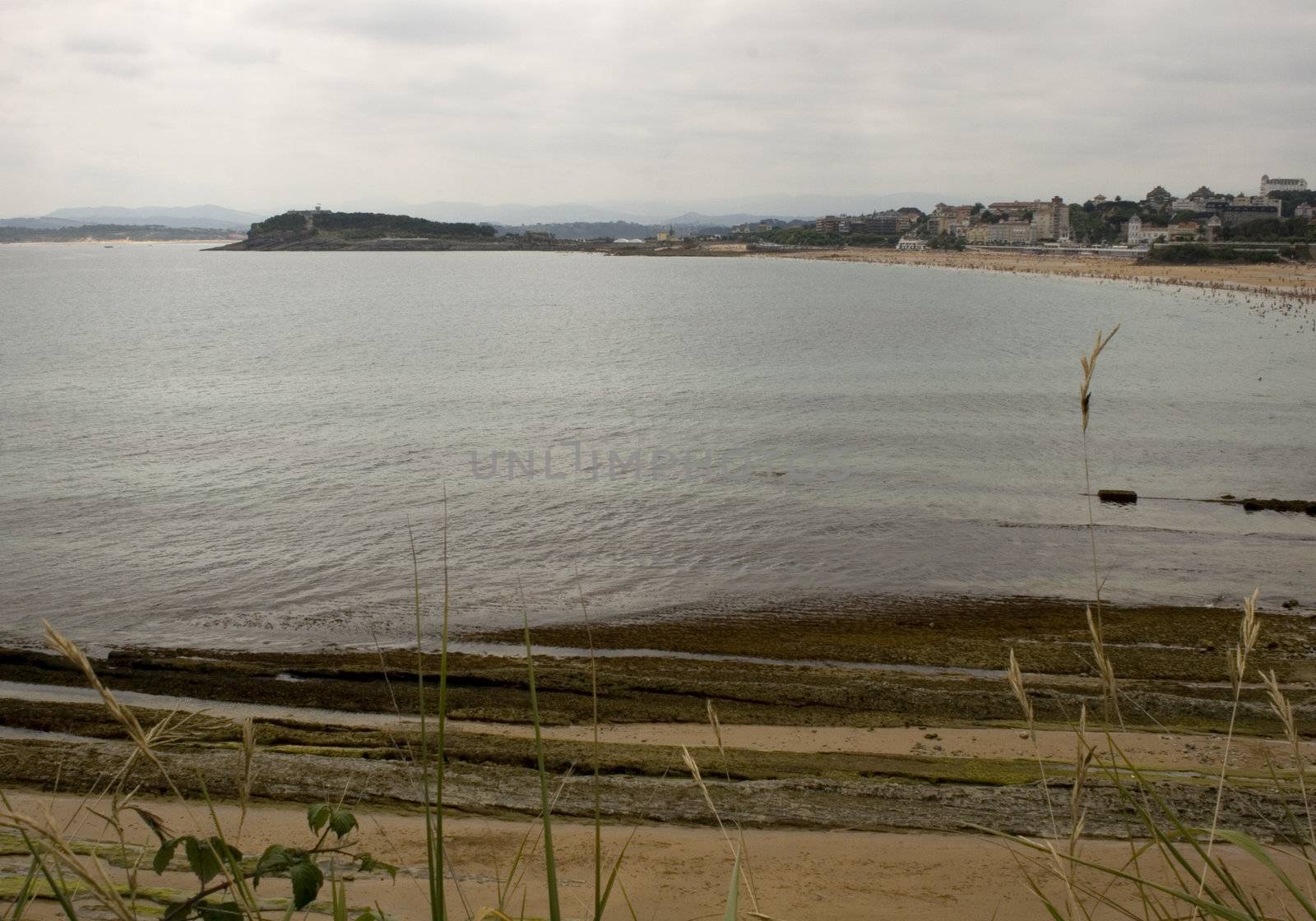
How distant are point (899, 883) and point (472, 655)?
23.9 ft

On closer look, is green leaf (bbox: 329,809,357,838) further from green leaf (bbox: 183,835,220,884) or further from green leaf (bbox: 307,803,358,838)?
green leaf (bbox: 183,835,220,884)

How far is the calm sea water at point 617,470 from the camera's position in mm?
16984

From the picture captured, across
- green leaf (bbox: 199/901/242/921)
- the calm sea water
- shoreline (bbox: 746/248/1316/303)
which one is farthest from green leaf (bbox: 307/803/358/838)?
shoreline (bbox: 746/248/1316/303)

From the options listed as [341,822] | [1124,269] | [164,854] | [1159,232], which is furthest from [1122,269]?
[164,854]

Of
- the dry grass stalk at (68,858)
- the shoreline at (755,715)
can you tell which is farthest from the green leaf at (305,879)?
the shoreline at (755,715)

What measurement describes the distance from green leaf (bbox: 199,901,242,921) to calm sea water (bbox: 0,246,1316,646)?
12770mm

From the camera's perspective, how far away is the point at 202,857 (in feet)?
6.72

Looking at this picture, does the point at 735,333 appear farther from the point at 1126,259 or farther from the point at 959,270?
the point at 1126,259

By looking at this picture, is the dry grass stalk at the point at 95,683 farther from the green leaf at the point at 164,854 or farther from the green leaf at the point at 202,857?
the green leaf at the point at 164,854

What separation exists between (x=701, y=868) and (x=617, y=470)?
1797 cm

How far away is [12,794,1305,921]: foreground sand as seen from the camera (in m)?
7.14

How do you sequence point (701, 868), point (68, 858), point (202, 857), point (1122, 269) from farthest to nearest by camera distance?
point (1122, 269), point (701, 868), point (202, 857), point (68, 858)

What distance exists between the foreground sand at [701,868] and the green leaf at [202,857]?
4.66 meters

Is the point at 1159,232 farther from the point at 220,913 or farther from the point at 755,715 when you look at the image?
the point at 220,913
